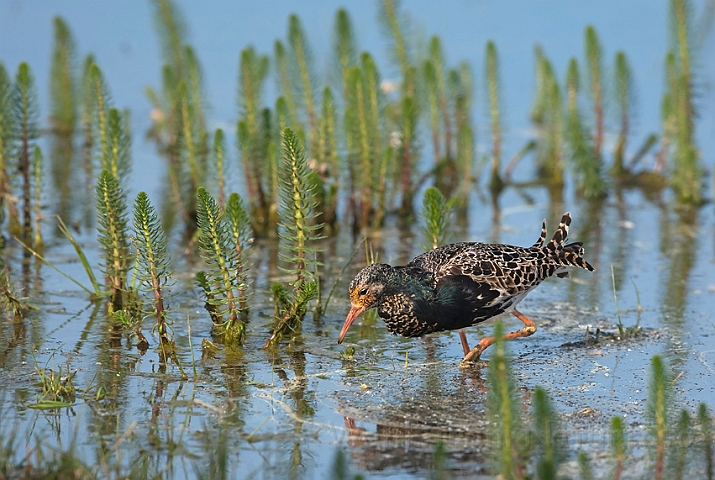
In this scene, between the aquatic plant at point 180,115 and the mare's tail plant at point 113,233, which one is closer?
the mare's tail plant at point 113,233

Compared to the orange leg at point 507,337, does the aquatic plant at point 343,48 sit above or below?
above

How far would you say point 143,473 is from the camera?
510 centimetres

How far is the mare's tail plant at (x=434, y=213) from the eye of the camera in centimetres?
776

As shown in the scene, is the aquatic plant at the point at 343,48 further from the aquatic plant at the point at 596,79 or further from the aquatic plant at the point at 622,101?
the aquatic plant at the point at 622,101

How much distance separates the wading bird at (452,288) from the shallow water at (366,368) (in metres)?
0.25

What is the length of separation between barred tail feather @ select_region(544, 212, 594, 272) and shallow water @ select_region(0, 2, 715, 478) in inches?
19.6

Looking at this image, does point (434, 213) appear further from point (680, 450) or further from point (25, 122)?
point (25, 122)

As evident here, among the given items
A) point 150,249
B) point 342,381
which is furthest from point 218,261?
point 342,381

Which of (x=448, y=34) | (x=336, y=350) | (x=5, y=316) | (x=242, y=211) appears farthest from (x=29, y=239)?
(x=448, y=34)

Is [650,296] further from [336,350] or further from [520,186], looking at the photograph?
[520,186]

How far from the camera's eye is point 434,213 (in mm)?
7879

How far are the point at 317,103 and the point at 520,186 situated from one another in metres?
2.86

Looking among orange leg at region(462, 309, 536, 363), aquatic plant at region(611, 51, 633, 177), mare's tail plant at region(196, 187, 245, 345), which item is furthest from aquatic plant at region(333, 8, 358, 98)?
mare's tail plant at region(196, 187, 245, 345)

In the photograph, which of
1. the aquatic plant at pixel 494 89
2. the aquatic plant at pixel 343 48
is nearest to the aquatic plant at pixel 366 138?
the aquatic plant at pixel 343 48
